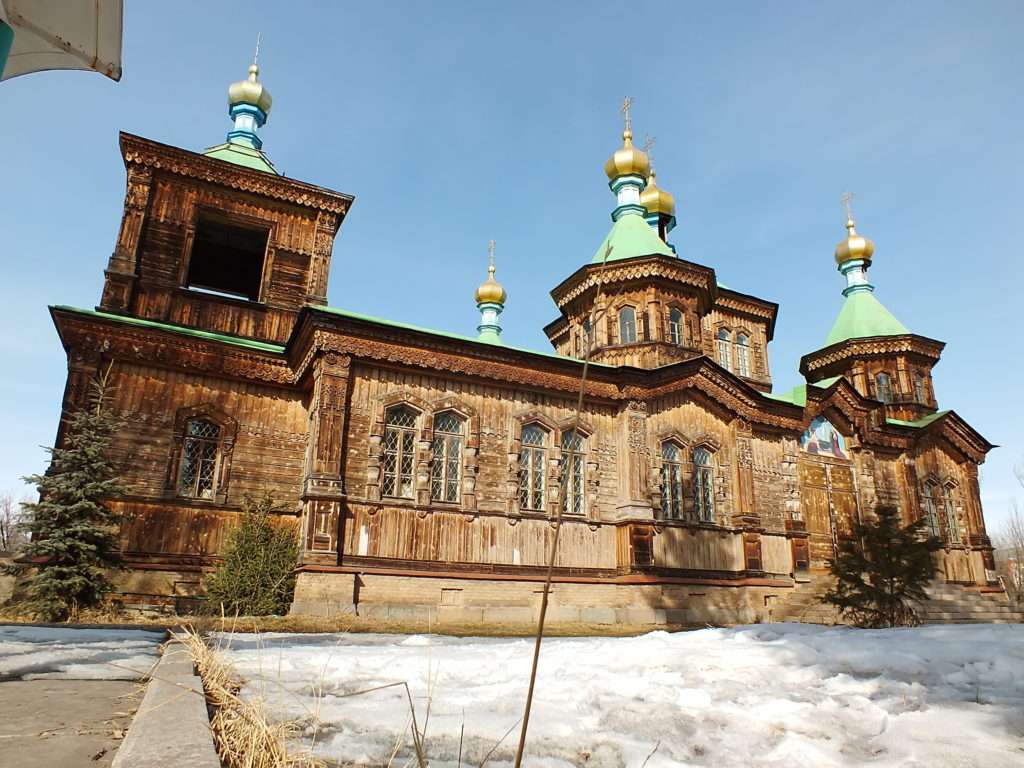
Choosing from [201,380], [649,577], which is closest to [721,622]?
[649,577]

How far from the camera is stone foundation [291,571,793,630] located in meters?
12.2

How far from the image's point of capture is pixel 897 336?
87.7 ft

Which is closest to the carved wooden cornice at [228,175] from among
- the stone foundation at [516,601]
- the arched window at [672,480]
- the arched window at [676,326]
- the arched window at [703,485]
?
the arched window at [676,326]

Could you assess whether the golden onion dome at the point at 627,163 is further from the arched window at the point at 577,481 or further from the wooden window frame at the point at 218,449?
the wooden window frame at the point at 218,449

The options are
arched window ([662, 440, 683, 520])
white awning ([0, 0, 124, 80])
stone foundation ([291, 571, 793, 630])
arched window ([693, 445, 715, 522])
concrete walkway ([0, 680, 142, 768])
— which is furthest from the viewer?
arched window ([693, 445, 715, 522])

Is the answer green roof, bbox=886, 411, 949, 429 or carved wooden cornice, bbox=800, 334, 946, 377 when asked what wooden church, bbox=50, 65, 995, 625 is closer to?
green roof, bbox=886, 411, 949, 429

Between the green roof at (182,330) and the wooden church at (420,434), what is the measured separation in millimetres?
67

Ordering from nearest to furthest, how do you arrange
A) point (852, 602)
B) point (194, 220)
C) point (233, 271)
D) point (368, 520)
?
point (852, 602)
point (368, 520)
point (194, 220)
point (233, 271)

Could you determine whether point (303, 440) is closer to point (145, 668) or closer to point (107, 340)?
point (107, 340)

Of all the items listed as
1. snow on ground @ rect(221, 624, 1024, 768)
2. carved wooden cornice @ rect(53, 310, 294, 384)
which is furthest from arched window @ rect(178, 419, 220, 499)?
snow on ground @ rect(221, 624, 1024, 768)

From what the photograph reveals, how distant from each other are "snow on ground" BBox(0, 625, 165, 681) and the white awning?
2772 millimetres

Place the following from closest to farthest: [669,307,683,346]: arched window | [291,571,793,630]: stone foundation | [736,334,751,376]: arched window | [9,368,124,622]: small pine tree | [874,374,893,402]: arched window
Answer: [9,368,124,622]: small pine tree
[291,571,793,630]: stone foundation
[669,307,683,346]: arched window
[736,334,751,376]: arched window
[874,374,893,402]: arched window

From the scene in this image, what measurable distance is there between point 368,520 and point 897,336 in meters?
23.5

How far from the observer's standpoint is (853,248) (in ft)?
98.7
